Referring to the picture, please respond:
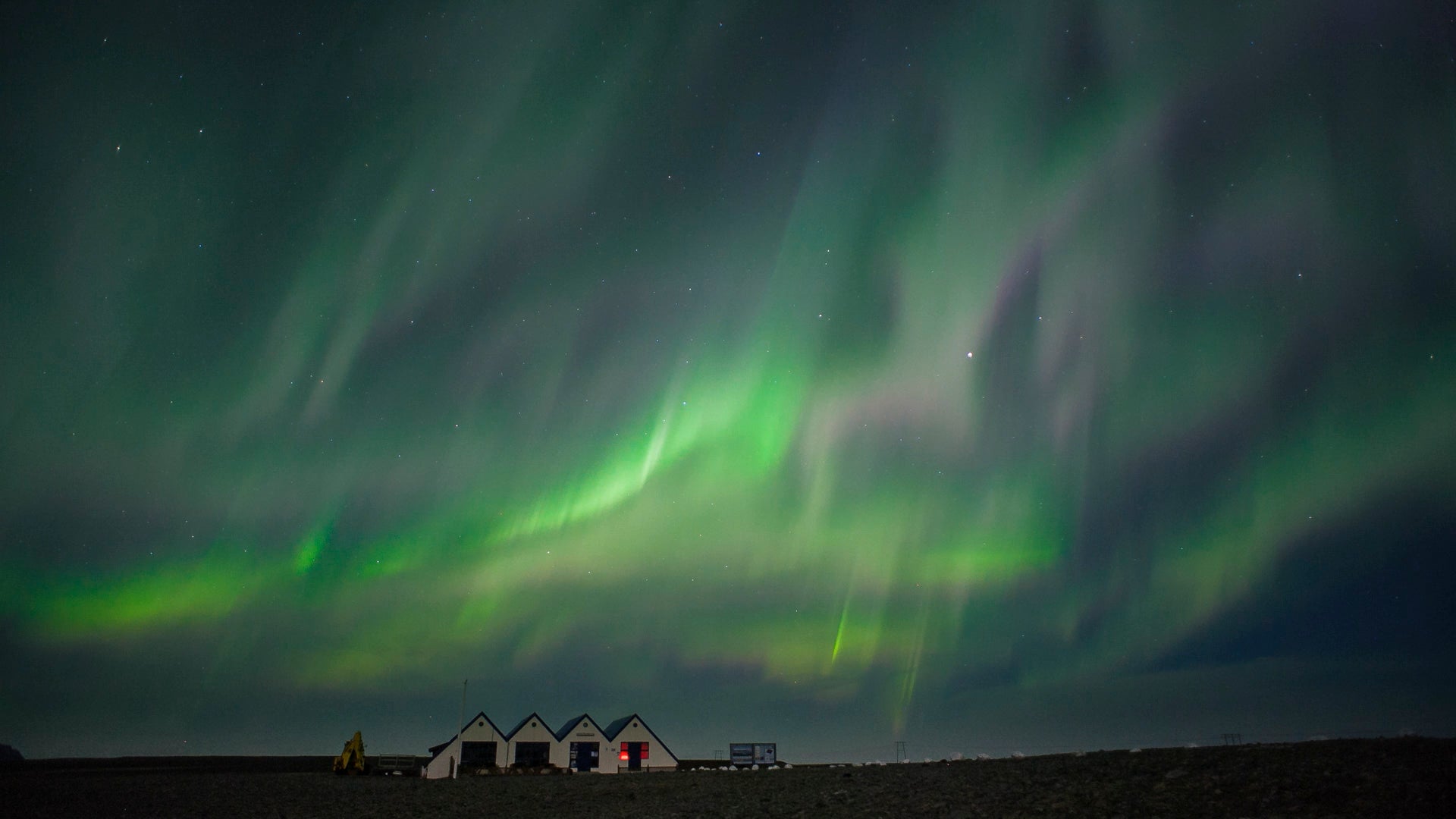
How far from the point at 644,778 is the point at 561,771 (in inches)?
824

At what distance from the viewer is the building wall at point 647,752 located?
72750 mm

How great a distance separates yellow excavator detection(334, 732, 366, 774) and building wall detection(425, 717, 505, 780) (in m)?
6.11

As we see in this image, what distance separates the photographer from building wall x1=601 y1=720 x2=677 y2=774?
2864 inches

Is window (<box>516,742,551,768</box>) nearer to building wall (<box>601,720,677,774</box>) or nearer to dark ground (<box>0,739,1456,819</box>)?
building wall (<box>601,720,677,774</box>)

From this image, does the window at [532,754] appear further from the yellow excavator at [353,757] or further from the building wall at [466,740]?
the yellow excavator at [353,757]

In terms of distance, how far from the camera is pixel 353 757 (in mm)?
69188

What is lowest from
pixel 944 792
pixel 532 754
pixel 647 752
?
pixel 647 752

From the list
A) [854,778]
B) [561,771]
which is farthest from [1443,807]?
[561,771]

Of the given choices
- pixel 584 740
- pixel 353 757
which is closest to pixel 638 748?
pixel 584 740

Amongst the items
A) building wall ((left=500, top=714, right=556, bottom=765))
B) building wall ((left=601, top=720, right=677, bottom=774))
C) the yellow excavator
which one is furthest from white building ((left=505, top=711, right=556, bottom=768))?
the yellow excavator

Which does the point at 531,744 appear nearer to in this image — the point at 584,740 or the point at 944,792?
→ the point at 584,740

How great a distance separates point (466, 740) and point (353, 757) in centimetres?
913

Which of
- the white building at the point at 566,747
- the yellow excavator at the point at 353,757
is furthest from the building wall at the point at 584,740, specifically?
the yellow excavator at the point at 353,757

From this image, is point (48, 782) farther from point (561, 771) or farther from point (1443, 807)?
point (1443, 807)
